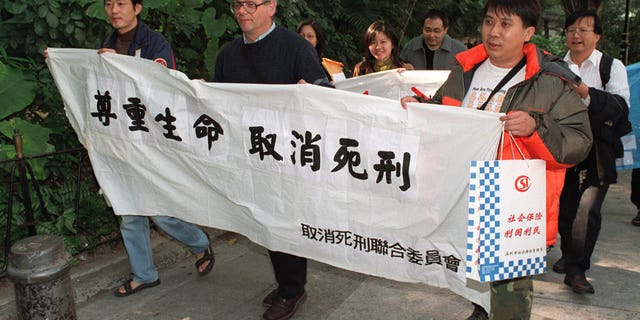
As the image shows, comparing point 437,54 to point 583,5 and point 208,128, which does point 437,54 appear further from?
point 583,5

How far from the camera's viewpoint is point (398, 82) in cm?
559

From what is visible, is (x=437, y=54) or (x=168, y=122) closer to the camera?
(x=168, y=122)

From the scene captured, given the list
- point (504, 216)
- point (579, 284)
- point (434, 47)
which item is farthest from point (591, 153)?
point (434, 47)

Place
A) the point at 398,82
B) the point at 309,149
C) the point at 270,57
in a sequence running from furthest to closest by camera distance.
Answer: the point at 398,82 → the point at 270,57 → the point at 309,149

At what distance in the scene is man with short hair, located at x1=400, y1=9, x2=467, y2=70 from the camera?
19.7ft

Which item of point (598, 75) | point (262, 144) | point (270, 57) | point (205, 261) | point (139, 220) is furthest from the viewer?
point (205, 261)

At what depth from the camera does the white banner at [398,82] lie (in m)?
5.48

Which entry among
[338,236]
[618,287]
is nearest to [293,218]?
[338,236]

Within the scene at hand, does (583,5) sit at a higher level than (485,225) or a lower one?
higher

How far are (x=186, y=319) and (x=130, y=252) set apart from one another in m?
0.67

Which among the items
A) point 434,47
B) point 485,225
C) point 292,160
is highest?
point 434,47

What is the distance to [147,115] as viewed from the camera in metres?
4.07

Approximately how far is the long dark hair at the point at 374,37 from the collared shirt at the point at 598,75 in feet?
5.39

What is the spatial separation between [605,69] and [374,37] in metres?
2.07
